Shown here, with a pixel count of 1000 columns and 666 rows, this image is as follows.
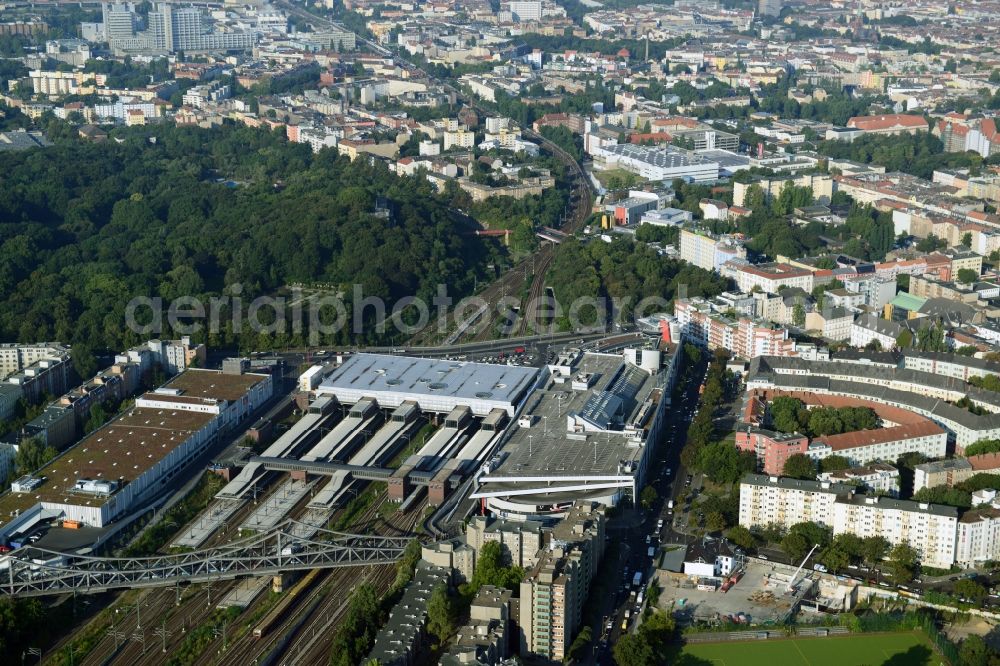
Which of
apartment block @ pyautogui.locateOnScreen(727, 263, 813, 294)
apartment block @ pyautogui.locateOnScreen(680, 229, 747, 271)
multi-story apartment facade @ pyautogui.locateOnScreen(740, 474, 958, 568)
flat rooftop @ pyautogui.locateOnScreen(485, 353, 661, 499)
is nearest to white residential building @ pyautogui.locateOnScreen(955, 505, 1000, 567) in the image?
multi-story apartment facade @ pyautogui.locateOnScreen(740, 474, 958, 568)

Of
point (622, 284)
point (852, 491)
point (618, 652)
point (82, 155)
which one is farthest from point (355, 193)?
point (618, 652)

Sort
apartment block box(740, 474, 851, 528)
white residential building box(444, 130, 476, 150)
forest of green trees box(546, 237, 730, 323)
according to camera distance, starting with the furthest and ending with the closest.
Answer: white residential building box(444, 130, 476, 150)
forest of green trees box(546, 237, 730, 323)
apartment block box(740, 474, 851, 528)

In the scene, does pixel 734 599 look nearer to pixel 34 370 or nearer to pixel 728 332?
pixel 728 332

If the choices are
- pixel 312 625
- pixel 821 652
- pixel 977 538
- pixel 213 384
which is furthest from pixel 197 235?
pixel 821 652

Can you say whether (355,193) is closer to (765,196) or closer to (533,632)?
(765,196)

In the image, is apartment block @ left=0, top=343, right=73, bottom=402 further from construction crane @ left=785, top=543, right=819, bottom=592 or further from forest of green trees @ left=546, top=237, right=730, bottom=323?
construction crane @ left=785, top=543, right=819, bottom=592

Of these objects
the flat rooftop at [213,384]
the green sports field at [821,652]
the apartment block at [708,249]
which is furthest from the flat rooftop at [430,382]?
the apartment block at [708,249]

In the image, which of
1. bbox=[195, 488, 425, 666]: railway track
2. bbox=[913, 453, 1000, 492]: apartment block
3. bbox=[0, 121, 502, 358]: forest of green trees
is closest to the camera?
bbox=[195, 488, 425, 666]: railway track
